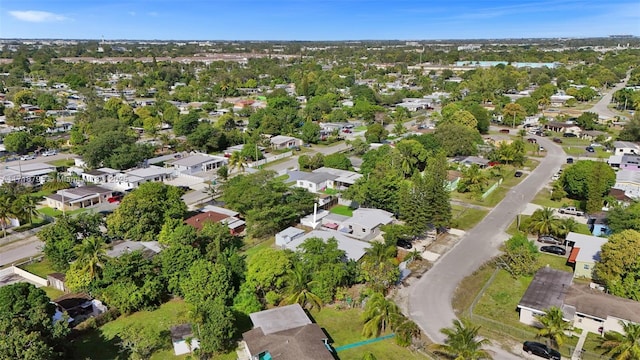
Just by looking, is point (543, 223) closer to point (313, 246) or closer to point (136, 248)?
point (313, 246)

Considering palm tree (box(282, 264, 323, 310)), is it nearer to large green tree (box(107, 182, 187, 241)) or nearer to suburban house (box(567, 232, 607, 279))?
large green tree (box(107, 182, 187, 241))

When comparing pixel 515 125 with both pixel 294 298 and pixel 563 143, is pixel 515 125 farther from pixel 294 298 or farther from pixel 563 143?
pixel 294 298

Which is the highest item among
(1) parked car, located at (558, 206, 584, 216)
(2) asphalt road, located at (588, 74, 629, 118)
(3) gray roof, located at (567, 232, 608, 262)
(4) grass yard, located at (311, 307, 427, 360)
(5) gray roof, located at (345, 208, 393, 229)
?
(2) asphalt road, located at (588, 74, 629, 118)

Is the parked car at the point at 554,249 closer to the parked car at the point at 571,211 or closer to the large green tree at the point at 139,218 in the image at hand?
the parked car at the point at 571,211

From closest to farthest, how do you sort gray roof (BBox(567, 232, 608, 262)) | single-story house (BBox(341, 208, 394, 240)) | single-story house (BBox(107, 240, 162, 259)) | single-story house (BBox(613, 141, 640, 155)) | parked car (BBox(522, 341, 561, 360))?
parked car (BBox(522, 341, 561, 360)), gray roof (BBox(567, 232, 608, 262)), single-story house (BBox(107, 240, 162, 259)), single-story house (BBox(341, 208, 394, 240)), single-story house (BBox(613, 141, 640, 155))

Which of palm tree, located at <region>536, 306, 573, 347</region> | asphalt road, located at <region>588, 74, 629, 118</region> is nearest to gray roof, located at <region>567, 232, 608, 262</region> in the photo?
palm tree, located at <region>536, 306, 573, 347</region>

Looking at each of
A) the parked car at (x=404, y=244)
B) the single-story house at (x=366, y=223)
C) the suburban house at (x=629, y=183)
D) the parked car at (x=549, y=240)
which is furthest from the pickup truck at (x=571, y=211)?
the parked car at (x=404, y=244)

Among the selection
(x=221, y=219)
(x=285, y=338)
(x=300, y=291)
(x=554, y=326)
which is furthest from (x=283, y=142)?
(x=554, y=326)
